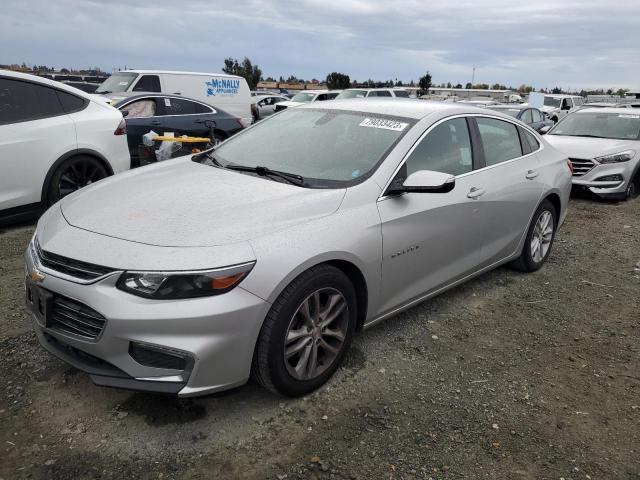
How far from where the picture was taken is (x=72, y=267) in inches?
100

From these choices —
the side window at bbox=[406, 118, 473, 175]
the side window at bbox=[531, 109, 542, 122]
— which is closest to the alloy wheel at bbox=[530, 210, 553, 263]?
the side window at bbox=[406, 118, 473, 175]

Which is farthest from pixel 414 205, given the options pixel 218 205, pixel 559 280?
pixel 559 280

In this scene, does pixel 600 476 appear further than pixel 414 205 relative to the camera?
No

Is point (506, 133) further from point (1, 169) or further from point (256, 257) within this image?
point (1, 169)

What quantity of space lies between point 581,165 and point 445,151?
5.92m

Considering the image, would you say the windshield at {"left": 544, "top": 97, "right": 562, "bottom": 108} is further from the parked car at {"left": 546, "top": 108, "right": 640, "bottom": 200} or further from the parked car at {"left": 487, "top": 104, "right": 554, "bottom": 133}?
Answer: the parked car at {"left": 546, "top": 108, "right": 640, "bottom": 200}

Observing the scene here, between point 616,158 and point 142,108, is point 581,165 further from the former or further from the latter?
point 142,108

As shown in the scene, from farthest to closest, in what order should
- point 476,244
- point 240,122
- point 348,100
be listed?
point 240,122 → point 348,100 → point 476,244

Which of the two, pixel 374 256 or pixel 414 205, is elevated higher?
pixel 414 205

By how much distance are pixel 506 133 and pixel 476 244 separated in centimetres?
115

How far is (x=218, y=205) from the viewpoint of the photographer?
2.87 meters

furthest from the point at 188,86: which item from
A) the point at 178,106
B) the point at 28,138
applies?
the point at 28,138

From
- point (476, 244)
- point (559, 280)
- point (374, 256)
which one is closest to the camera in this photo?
point (374, 256)

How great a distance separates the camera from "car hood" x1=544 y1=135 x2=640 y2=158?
28.1 ft
